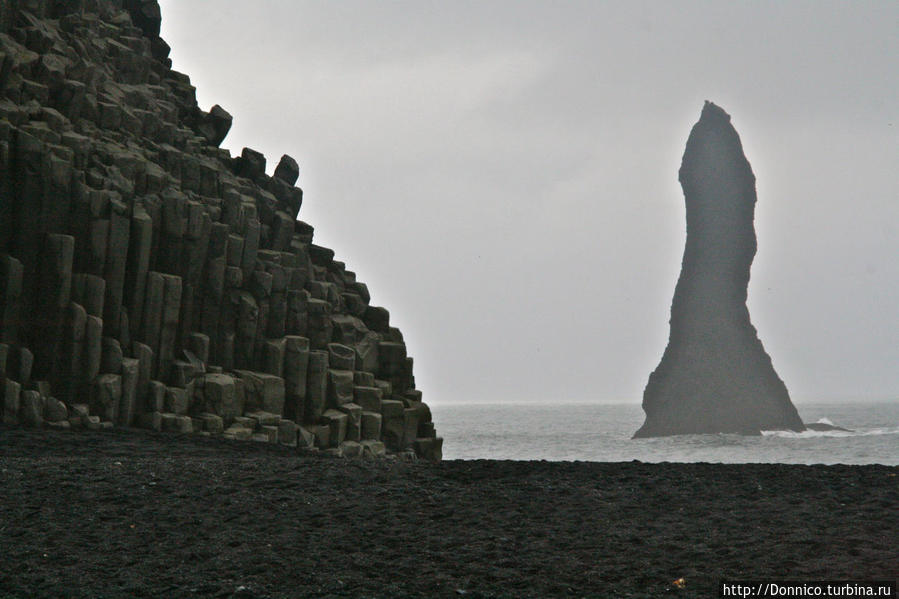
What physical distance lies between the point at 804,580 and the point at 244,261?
20359 mm

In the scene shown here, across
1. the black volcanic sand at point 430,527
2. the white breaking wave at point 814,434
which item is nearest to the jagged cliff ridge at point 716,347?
the white breaking wave at point 814,434

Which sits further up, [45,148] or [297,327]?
[45,148]

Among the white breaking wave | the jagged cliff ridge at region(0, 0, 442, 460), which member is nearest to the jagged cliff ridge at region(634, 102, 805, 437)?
the white breaking wave

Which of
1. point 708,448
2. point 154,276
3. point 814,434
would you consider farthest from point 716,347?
point 154,276

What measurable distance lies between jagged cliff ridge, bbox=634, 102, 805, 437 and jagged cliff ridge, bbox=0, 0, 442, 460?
79784 millimetres

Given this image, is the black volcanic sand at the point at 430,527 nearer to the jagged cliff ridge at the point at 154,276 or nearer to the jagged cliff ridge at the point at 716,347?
the jagged cliff ridge at the point at 154,276

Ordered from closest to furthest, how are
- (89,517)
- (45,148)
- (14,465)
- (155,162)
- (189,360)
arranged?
(89,517) < (14,465) < (45,148) < (189,360) < (155,162)

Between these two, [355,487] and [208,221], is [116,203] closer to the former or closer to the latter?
[208,221]

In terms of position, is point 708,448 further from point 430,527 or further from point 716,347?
point 430,527

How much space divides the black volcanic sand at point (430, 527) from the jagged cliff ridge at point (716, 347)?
93.0 m

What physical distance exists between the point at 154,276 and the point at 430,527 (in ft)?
46.8

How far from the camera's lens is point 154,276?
2600cm

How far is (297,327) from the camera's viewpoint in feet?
96.9

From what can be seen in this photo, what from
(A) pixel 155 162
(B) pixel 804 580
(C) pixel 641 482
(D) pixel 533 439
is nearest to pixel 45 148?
(A) pixel 155 162
